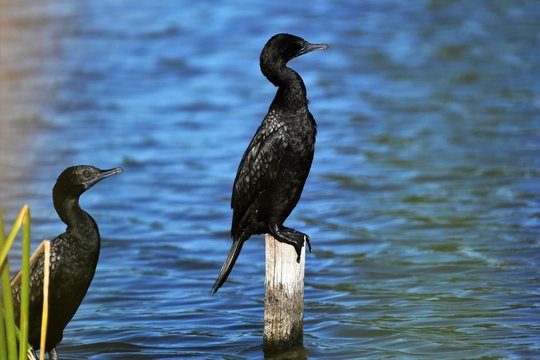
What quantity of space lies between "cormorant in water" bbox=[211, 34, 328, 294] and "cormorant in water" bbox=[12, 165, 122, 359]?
0.83m

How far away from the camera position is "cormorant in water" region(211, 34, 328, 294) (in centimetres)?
636

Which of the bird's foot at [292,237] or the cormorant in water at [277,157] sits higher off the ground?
the cormorant in water at [277,157]

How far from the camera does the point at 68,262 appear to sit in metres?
5.85

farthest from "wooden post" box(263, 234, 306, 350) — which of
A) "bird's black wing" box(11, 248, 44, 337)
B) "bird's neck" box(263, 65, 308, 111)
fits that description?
"bird's black wing" box(11, 248, 44, 337)

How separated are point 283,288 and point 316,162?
5.90 m

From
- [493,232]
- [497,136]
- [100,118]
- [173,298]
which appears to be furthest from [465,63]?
[173,298]

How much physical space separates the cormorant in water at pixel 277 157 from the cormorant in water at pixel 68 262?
83 centimetres

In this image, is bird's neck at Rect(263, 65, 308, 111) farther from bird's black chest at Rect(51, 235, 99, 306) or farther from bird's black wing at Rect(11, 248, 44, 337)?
bird's black wing at Rect(11, 248, 44, 337)

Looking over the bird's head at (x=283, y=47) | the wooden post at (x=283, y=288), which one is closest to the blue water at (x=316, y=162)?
the wooden post at (x=283, y=288)

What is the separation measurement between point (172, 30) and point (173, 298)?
10.8 m

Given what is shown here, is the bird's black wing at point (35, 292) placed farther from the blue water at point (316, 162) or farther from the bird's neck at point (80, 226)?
the blue water at point (316, 162)

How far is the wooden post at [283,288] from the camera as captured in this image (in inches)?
242

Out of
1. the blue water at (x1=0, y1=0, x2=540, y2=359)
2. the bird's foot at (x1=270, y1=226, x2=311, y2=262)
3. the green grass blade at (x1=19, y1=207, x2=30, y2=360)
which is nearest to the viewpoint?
the green grass blade at (x1=19, y1=207, x2=30, y2=360)

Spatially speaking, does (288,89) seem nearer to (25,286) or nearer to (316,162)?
(25,286)
